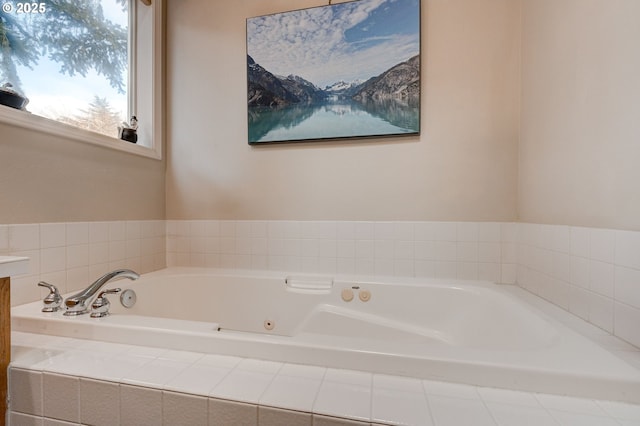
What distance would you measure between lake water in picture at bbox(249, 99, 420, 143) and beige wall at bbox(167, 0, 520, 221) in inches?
2.8

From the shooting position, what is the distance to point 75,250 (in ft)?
4.25

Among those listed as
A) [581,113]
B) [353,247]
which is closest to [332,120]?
[353,247]

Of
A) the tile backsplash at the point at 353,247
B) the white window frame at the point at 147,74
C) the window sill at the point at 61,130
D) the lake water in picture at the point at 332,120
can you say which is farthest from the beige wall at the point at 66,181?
the lake water in picture at the point at 332,120

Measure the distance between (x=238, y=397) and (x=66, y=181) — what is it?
4.49 ft

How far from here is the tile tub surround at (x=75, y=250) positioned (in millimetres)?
1086

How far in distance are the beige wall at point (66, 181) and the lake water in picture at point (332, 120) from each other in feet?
2.55

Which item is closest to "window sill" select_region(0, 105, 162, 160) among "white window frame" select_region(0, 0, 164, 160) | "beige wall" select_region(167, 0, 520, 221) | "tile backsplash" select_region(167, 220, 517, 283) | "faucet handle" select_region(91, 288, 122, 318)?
"white window frame" select_region(0, 0, 164, 160)

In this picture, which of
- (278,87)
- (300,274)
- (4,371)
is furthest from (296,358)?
(278,87)

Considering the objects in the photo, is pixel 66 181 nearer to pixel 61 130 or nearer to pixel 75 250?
pixel 61 130

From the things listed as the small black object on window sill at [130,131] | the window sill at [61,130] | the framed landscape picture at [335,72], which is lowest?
the window sill at [61,130]

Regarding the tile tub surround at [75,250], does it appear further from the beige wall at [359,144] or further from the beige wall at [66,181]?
the beige wall at [359,144]

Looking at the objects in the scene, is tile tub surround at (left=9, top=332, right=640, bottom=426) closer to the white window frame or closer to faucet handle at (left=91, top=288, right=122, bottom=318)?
faucet handle at (left=91, top=288, right=122, bottom=318)

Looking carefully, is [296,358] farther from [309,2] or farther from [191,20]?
[191,20]

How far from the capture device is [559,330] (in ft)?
2.75
